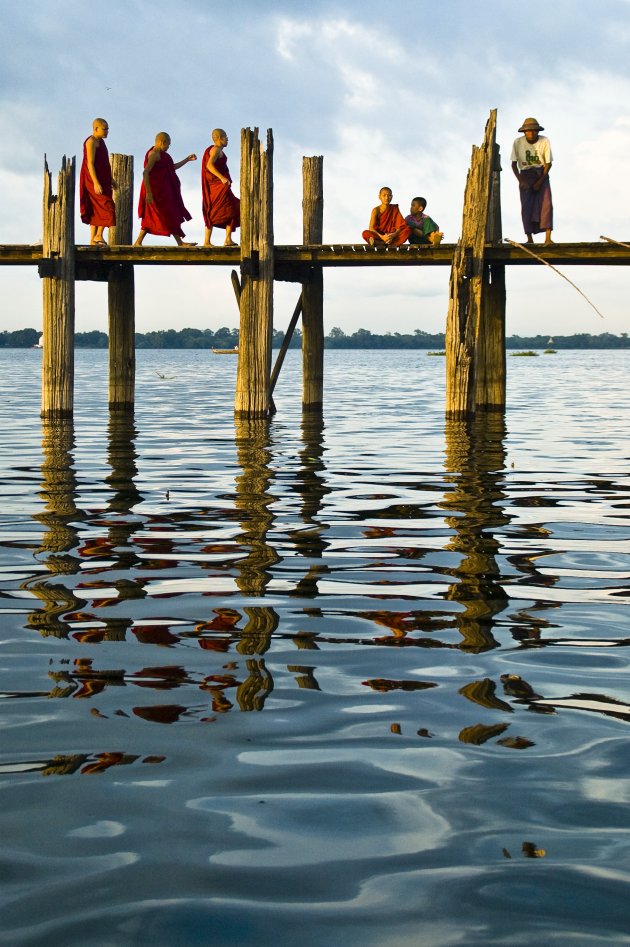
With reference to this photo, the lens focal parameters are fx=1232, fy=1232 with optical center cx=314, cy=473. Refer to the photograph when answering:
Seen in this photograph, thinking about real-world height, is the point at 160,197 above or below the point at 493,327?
above

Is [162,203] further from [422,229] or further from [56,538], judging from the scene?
[56,538]

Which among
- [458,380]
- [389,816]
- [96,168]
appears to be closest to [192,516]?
[389,816]

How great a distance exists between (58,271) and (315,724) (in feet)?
35.0

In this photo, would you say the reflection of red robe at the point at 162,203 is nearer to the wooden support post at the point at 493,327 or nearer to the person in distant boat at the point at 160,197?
the person in distant boat at the point at 160,197

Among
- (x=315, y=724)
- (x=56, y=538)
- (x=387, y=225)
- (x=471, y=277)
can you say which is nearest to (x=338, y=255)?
(x=387, y=225)

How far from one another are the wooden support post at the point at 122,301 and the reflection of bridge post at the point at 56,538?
354cm

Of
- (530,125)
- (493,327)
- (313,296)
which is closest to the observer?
(530,125)

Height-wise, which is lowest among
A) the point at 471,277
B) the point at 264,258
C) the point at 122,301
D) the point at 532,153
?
the point at 122,301

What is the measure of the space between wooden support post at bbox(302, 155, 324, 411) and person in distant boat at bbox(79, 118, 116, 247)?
2.18m

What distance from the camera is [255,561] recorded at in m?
5.22

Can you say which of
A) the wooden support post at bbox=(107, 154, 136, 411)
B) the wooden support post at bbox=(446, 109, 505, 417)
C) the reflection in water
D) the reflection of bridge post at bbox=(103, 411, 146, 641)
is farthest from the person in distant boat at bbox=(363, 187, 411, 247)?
the reflection of bridge post at bbox=(103, 411, 146, 641)

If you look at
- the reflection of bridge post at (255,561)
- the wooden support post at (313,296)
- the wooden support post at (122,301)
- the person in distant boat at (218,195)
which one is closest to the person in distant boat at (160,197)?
the person in distant boat at (218,195)

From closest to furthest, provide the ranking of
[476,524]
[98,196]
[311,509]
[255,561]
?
[255,561]
[476,524]
[311,509]
[98,196]

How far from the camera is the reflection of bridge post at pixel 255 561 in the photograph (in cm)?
335
